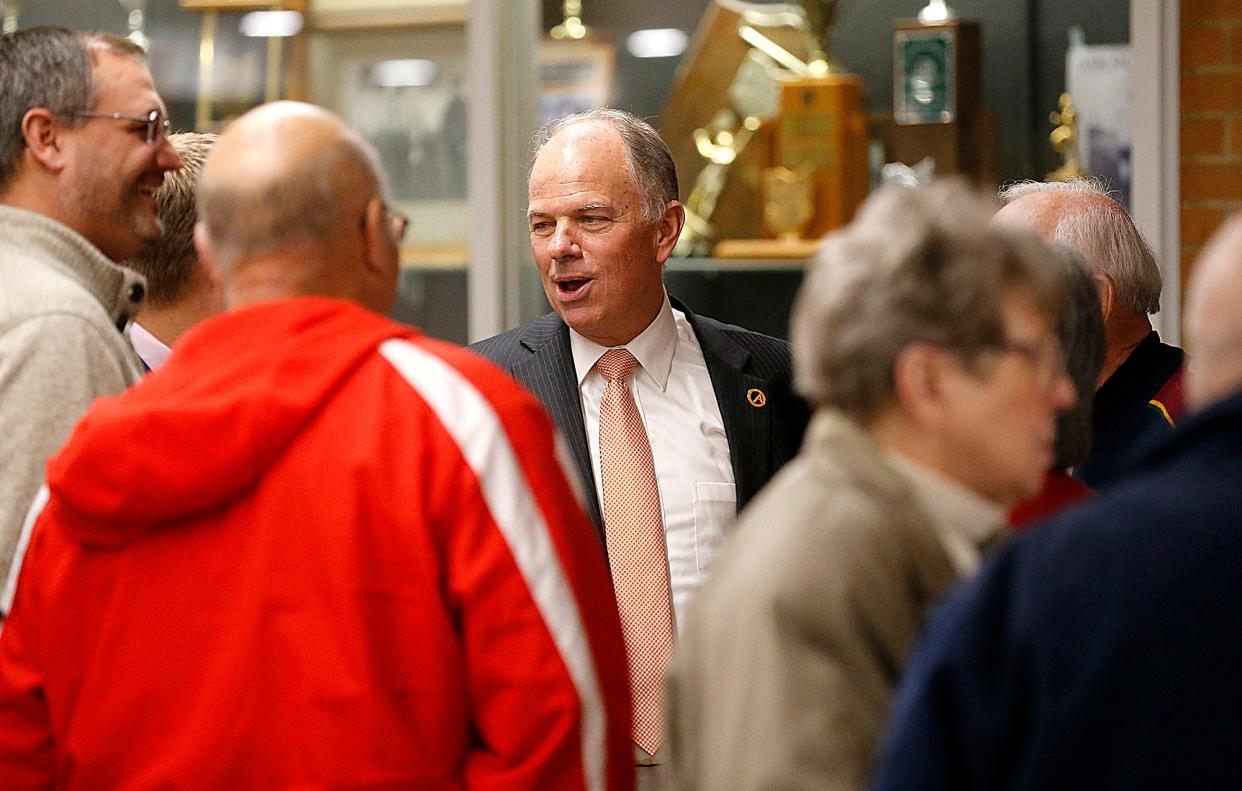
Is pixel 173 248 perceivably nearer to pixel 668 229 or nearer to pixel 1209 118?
pixel 668 229

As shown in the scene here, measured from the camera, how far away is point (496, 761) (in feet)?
5.96

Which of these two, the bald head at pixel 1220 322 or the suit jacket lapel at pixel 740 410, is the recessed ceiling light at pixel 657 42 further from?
the bald head at pixel 1220 322

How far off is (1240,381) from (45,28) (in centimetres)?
183

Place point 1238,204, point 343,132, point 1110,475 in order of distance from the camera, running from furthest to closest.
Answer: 1. point 1238,204
2. point 1110,475
3. point 343,132

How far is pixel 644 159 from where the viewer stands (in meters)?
3.08

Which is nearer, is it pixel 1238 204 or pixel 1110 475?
pixel 1110 475

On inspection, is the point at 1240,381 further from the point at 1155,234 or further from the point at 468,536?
the point at 1155,234

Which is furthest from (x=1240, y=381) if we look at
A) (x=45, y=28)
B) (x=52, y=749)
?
(x=45, y=28)

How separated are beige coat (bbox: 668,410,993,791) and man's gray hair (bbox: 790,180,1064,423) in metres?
0.05

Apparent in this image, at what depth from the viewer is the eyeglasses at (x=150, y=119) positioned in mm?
2453

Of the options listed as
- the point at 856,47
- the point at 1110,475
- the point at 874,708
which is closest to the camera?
the point at 874,708

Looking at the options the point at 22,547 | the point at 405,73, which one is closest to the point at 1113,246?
the point at 22,547

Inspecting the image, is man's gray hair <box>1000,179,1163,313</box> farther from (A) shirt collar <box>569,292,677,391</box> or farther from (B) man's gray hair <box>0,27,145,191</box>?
(B) man's gray hair <box>0,27,145,191</box>

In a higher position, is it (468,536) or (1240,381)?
(1240,381)
